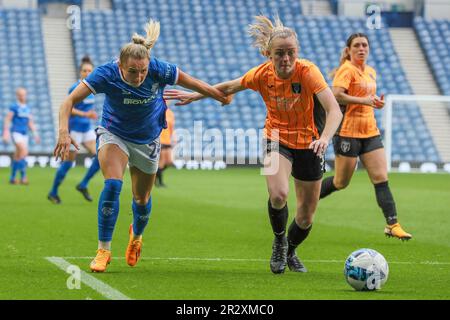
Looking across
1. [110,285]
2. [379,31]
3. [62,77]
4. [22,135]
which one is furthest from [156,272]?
[379,31]

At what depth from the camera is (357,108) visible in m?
12.5

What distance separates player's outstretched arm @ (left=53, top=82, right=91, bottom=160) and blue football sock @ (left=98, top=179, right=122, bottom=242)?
1.55 feet

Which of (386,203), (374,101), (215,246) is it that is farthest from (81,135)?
(374,101)

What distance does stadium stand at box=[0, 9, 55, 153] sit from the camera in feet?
108

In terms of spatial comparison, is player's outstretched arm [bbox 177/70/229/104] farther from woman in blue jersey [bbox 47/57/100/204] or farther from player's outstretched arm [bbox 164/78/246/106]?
woman in blue jersey [bbox 47/57/100/204]

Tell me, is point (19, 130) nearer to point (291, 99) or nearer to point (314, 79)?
point (291, 99)

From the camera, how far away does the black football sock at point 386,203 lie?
11883 mm

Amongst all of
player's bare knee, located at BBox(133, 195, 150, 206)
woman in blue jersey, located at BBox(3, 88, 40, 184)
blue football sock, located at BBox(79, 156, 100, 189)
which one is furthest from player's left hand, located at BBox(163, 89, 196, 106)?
woman in blue jersey, located at BBox(3, 88, 40, 184)

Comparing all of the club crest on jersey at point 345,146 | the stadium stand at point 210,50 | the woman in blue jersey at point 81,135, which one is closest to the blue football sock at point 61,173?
the woman in blue jersey at point 81,135

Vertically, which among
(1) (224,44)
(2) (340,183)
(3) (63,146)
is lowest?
(1) (224,44)

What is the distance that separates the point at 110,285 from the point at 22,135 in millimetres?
16595

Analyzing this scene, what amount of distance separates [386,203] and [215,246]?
6.90 ft

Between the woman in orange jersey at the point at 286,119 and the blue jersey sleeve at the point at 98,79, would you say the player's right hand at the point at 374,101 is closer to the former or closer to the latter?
the woman in orange jersey at the point at 286,119

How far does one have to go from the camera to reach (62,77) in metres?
35.2
